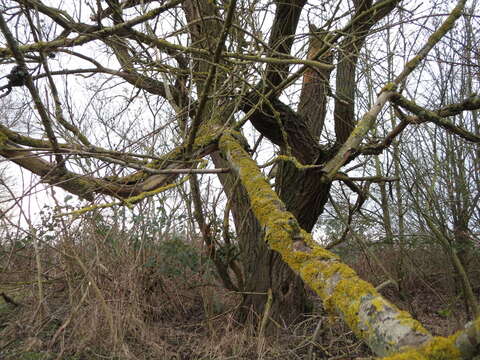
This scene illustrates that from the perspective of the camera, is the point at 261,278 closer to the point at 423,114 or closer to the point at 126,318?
the point at 126,318

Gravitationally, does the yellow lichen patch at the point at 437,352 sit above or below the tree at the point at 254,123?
below

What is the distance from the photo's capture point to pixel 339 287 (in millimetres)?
1300

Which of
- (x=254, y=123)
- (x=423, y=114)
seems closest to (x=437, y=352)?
(x=423, y=114)

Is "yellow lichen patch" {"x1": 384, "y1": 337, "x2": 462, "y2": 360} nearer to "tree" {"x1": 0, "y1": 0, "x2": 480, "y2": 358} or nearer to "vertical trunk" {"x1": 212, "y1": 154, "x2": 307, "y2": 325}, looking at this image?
"tree" {"x1": 0, "y1": 0, "x2": 480, "y2": 358}

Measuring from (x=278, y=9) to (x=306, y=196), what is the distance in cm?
188

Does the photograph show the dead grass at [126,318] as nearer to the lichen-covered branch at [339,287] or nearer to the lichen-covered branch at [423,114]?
the lichen-covered branch at [339,287]

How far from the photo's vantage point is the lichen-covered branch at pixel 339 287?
992mm

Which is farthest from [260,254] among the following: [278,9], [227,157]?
[278,9]

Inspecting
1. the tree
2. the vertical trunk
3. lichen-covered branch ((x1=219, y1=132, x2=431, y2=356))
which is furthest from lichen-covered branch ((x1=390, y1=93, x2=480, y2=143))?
the vertical trunk

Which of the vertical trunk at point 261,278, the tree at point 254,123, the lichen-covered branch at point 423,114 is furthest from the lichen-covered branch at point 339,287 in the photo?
the vertical trunk at point 261,278

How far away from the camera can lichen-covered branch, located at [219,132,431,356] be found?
39.0 inches

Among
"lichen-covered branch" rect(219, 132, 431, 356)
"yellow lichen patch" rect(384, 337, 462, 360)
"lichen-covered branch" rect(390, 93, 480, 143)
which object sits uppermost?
"lichen-covered branch" rect(390, 93, 480, 143)

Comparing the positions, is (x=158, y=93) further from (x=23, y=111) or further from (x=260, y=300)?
(x=260, y=300)

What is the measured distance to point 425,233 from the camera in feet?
15.7
